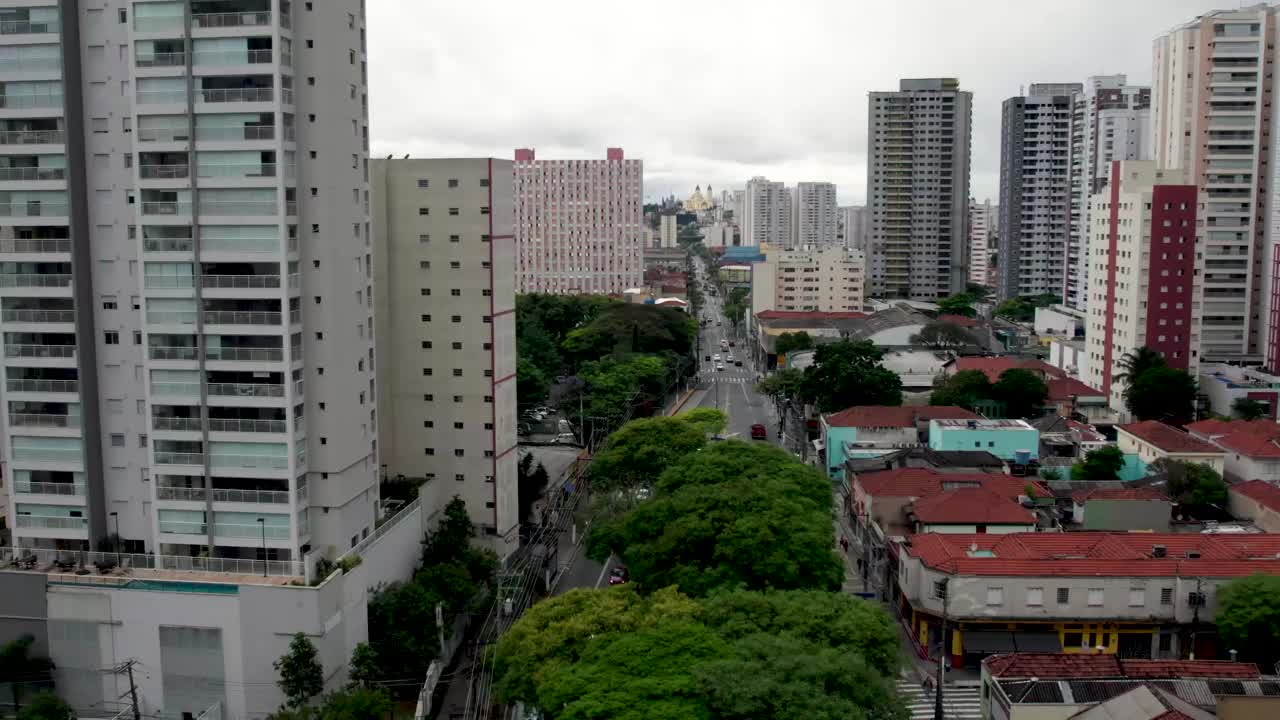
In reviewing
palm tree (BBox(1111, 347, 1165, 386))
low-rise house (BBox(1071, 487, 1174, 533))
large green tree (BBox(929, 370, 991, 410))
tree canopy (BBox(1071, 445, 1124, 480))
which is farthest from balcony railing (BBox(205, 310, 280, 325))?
palm tree (BBox(1111, 347, 1165, 386))

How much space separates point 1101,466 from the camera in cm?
5081

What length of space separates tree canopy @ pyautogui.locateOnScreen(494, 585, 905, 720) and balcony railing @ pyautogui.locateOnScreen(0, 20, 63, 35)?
2151 cm

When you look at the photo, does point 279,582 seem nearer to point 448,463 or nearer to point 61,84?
point 448,463

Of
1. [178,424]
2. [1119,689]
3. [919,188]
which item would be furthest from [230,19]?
[919,188]

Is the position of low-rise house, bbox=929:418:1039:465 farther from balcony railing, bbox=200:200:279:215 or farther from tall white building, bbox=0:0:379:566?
balcony railing, bbox=200:200:279:215

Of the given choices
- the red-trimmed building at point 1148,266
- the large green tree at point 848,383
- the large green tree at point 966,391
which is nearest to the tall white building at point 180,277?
the large green tree at point 848,383

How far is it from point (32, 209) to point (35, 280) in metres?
2.07

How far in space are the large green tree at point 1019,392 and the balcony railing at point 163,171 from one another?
165 ft

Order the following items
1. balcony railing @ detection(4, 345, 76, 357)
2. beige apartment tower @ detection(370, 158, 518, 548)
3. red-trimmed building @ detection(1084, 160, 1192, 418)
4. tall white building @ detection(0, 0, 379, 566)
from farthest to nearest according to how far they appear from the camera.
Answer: red-trimmed building @ detection(1084, 160, 1192, 418), beige apartment tower @ detection(370, 158, 518, 548), balcony railing @ detection(4, 345, 76, 357), tall white building @ detection(0, 0, 379, 566)

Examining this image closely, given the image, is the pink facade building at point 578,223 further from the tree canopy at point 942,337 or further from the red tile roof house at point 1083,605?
the red tile roof house at point 1083,605

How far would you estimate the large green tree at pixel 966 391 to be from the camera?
67938 millimetres

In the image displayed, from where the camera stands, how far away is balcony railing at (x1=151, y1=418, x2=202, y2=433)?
3206 cm

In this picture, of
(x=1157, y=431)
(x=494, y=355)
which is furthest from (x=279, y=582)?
(x=1157, y=431)

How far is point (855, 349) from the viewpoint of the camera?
7019 centimetres
